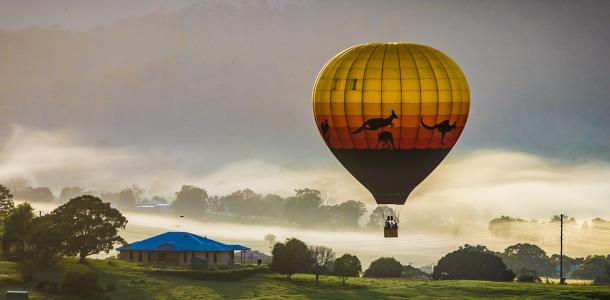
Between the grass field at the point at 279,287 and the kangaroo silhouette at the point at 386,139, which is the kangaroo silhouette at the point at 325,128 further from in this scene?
the grass field at the point at 279,287

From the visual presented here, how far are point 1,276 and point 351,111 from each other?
215 feet

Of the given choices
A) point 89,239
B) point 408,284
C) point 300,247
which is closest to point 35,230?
point 89,239

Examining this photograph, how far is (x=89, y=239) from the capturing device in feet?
611

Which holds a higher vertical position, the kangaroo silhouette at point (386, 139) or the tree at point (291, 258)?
the kangaroo silhouette at point (386, 139)

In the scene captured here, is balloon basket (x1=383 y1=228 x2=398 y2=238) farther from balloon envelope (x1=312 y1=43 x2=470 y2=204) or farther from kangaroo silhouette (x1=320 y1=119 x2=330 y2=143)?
kangaroo silhouette (x1=320 y1=119 x2=330 y2=143)

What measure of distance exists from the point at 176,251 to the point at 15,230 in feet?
72.8

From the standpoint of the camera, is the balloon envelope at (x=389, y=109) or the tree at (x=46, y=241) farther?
the tree at (x=46, y=241)

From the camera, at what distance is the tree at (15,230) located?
184 m

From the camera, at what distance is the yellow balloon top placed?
12200 centimetres

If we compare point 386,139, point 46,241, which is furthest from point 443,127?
point 46,241

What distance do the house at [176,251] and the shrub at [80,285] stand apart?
24.6 m

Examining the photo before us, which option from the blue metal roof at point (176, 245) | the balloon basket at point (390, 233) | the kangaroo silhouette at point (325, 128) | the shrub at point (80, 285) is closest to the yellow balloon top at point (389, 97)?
the kangaroo silhouette at point (325, 128)

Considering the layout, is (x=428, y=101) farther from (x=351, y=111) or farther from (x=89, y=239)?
(x=89, y=239)

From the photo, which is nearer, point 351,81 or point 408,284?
point 351,81
